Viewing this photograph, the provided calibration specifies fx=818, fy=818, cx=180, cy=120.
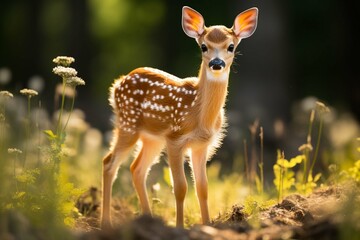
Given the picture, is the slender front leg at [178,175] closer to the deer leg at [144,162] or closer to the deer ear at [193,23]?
the deer leg at [144,162]

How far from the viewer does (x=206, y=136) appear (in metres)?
7.14

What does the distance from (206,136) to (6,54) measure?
2307cm

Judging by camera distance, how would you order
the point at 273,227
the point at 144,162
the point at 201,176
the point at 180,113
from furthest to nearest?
the point at 144,162 → the point at 201,176 → the point at 180,113 → the point at 273,227

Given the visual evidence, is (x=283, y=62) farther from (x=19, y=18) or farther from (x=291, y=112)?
(x=19, y=18)

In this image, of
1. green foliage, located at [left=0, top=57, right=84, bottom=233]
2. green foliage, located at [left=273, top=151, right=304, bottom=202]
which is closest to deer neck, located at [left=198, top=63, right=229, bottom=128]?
green foliage, located at [left=273, top=151, right=304, bottom=202]

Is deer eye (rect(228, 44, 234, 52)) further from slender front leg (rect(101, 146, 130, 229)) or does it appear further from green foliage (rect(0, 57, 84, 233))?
slender front leg (rect(101, 146, 130, 229))

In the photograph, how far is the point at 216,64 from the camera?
21.9ft

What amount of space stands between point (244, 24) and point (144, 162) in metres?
1.69

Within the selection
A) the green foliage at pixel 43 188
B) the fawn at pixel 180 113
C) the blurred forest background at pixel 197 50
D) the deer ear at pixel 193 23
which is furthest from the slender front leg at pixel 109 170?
the blurred forest background at pixel 197 50

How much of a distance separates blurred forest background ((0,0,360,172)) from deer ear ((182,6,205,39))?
16.4ft

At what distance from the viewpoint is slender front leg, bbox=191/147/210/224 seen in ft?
24.1

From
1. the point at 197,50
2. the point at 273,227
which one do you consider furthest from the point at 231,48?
the point at 197,50

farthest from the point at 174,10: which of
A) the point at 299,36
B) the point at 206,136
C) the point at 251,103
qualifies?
the point at 206,136

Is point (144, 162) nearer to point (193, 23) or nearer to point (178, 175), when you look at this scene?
point (178, 175)
